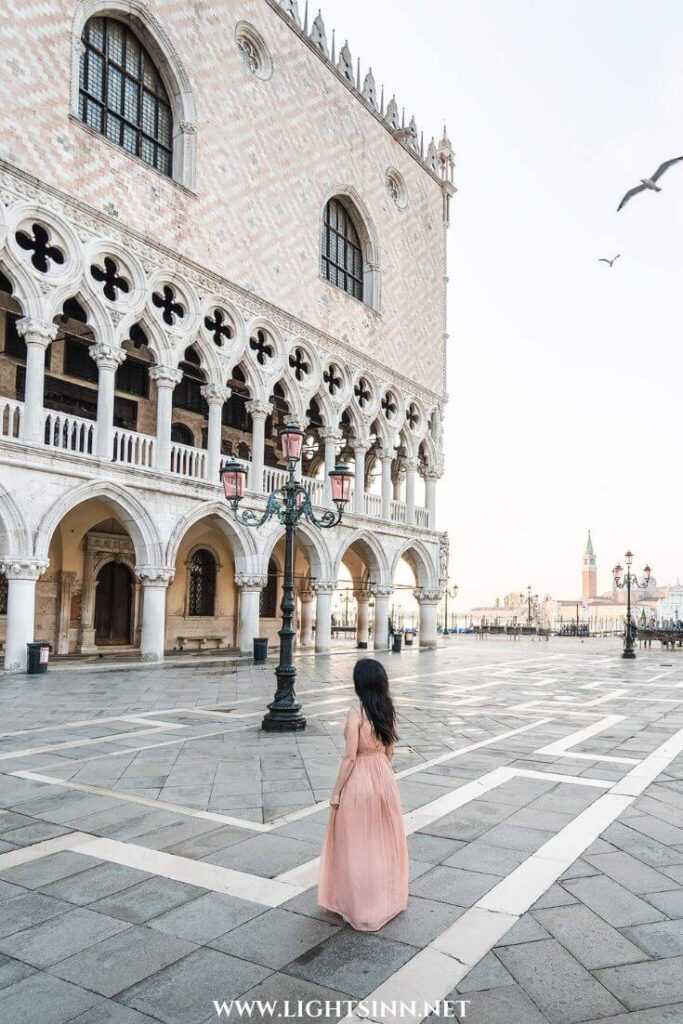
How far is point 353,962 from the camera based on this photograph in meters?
3.29

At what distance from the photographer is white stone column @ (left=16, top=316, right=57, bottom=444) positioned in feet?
48.8

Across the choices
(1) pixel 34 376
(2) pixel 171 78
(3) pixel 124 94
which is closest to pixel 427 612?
(1) pixel 34 376

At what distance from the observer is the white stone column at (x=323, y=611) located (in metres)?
23.1

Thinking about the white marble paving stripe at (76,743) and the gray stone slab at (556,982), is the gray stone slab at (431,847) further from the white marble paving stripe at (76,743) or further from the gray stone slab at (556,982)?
the white marble paving stripe at (76,743)

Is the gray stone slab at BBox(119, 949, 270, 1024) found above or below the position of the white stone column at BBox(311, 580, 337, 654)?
below

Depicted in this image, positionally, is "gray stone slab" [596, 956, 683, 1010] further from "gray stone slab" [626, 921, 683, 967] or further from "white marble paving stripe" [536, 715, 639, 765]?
"white marble paving stripe" [536, 715, 639, 765]

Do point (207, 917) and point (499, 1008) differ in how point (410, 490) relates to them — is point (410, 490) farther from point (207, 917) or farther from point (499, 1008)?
point (499, 1008)

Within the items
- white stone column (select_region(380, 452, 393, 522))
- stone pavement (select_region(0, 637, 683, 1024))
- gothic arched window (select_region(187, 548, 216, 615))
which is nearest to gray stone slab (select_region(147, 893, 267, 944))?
stone pavement (select_region(0, 637, 683, 1024))

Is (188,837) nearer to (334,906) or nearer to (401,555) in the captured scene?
(334,906)

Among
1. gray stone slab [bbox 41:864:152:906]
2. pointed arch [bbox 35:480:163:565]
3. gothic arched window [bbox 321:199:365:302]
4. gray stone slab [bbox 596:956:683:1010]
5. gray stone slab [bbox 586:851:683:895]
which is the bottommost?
gray stone slab [bbox 586:851:683:895]

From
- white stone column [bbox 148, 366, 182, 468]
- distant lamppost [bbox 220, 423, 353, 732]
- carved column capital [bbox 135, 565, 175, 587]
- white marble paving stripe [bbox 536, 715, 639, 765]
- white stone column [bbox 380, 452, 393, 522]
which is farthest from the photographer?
white stone column [bbox 380, 452, 393, 522]

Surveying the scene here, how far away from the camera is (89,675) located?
1516 centimetres

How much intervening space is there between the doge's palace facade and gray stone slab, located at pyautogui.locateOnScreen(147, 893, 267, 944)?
12275 mm

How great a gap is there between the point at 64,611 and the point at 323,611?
25.6 feet
